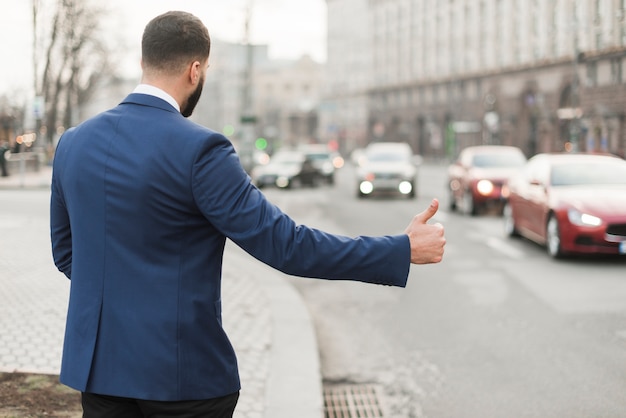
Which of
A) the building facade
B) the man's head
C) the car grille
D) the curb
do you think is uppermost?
the building facade

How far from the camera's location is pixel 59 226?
2791 millimetres

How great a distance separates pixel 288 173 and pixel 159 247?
32.2m

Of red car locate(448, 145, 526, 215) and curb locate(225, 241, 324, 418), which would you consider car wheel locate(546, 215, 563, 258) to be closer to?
curb locate(225, 241, 324, 418)

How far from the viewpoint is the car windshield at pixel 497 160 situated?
21016mm

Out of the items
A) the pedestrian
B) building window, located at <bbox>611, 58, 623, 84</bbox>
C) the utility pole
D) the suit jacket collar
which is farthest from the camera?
the pedestrian

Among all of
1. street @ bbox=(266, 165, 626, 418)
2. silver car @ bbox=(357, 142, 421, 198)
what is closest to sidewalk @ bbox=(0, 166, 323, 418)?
street @ bbox=(266, 165, 626, 418)

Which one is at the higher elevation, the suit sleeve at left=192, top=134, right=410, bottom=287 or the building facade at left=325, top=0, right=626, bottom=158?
the building facade at left=325, top=0, right=626, bottom=158

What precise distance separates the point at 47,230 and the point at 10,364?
9215mm

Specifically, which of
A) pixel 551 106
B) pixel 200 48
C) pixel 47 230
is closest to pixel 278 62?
pixel 551 106

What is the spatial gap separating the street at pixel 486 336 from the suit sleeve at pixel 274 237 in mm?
2829

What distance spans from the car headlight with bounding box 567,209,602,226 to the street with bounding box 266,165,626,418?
55cm

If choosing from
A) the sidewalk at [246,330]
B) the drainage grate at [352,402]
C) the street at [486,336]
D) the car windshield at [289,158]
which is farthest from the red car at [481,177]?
the drainage grate at [352,402]

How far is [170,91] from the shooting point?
8.27 ft

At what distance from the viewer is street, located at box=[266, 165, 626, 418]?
17.8ft
